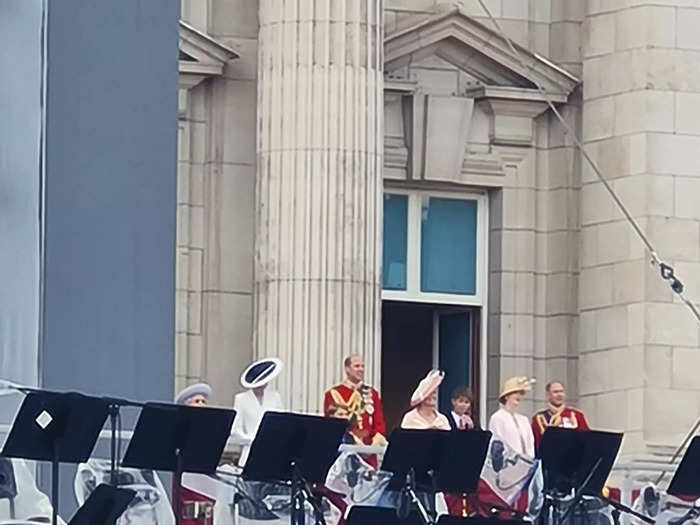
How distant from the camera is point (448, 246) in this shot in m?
31.4

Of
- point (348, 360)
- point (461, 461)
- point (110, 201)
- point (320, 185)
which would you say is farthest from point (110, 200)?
point (320, 185)

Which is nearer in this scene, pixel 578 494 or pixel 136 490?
pixel 136 490

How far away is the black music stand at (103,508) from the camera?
18.2 metres

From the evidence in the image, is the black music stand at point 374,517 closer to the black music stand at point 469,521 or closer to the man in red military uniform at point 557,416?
the black music stand at point 469,521

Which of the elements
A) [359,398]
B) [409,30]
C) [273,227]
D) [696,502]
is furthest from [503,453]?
[409,30]

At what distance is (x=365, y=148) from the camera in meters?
29.1

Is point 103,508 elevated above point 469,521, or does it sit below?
above

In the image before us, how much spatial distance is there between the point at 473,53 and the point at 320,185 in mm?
2940

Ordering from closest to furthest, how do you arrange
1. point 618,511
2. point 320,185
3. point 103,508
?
point 103,508, point 618,511, point 320,185

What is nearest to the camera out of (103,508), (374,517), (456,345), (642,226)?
(103,508)

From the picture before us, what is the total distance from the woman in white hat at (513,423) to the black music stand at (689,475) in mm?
3990

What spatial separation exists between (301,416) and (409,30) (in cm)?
1138

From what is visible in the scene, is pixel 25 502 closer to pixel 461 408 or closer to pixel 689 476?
pixel 689 476

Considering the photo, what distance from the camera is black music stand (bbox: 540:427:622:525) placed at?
20594 millimetres
